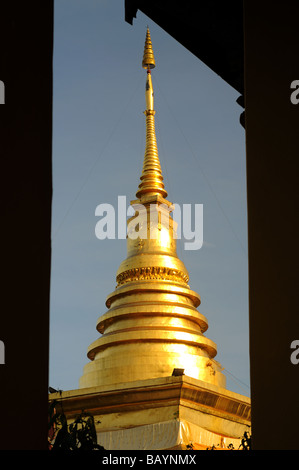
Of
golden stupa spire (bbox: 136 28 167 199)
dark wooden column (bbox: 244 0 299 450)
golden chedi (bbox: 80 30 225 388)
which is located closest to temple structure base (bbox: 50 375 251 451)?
golden chedi (bbox: 80 30 225 388)

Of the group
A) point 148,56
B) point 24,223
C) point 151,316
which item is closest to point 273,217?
point 24,223

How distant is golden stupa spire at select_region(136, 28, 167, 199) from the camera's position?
73.9ft

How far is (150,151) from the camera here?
76.1 feet

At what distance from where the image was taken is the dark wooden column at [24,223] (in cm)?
244

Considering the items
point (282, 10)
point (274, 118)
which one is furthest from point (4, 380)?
point (282, 10)

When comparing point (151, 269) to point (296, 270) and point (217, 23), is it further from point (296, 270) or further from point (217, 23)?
point (296, 270)

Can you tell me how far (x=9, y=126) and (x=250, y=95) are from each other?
33.0 inches

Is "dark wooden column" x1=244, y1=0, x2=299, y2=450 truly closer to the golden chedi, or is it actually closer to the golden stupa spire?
the golden chedi

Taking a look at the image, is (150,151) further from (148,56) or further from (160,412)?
(160,412)

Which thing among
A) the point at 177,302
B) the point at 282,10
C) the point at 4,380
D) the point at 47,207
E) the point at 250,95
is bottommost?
the point at 4,380

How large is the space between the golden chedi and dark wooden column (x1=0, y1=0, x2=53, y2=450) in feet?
53.7

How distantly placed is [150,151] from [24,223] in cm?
2077

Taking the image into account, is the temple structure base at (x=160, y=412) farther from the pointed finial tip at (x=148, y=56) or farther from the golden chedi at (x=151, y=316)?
the pointed finial tip at (x=148, y=56)

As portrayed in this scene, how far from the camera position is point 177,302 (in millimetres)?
20516
